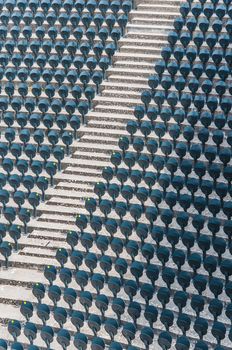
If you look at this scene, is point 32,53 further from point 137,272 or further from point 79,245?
point 137,272

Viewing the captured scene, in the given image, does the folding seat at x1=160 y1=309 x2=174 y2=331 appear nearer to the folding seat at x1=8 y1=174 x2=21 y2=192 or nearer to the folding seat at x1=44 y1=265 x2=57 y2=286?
the folding seat at x1=44 y1=265 x2=57 y2=286

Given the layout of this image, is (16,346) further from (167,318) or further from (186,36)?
(186,36)

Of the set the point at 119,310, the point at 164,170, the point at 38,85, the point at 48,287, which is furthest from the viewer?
the point at 38,85

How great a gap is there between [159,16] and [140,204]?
4918 millimetres

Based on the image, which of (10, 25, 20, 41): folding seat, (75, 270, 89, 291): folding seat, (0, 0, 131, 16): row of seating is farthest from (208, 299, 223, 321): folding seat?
(10, 25, 20, 41): folding seat

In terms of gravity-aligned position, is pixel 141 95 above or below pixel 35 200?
above

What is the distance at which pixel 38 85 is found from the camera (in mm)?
13930

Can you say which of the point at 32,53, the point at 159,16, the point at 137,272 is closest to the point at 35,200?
the point at 137,272

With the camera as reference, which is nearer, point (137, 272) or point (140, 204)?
point (137, 272)

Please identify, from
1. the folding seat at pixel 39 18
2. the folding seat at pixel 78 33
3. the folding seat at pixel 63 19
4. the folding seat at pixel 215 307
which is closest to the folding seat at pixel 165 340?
the folding seat at pixel 215 307

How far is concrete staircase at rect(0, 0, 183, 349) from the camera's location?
11.2 m

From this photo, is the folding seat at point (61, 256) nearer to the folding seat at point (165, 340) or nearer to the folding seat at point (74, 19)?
the folding seat at point (165, 340)

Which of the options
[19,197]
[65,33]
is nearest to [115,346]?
[19,197]

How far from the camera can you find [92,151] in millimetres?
12797
